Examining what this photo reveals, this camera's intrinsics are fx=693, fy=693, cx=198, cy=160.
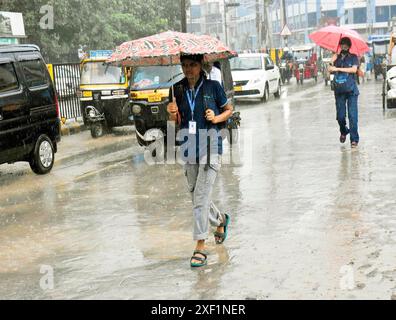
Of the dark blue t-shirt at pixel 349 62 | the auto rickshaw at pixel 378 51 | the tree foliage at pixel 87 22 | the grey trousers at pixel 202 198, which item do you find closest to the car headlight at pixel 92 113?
the dark blue t-shirt at pixel 349 62

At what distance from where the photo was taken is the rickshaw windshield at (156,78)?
1362 cm

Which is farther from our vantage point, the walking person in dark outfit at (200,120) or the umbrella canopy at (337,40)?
the umbrella canopy at (337,40)

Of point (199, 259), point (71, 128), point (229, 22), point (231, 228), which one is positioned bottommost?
point (71, 128)

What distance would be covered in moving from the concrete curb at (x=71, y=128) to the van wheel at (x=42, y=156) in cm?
680

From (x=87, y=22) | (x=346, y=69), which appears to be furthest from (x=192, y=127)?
(x=87, y=22)

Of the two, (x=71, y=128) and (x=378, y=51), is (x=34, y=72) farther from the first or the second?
(x=378, y=51)

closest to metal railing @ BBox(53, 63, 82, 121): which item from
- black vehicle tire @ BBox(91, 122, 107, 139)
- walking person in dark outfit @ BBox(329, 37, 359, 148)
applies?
black vehicle tire @ BBox(91, 122, 107, 139)

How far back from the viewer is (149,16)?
46531 mm

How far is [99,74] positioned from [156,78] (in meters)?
4.41

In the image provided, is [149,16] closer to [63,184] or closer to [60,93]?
[60,93]

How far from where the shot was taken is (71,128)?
1867cm

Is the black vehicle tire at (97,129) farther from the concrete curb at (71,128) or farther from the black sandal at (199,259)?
the black sandal at (199,259)

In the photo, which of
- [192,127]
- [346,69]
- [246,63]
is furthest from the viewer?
[246,63]

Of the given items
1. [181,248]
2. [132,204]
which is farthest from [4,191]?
[181,248]
